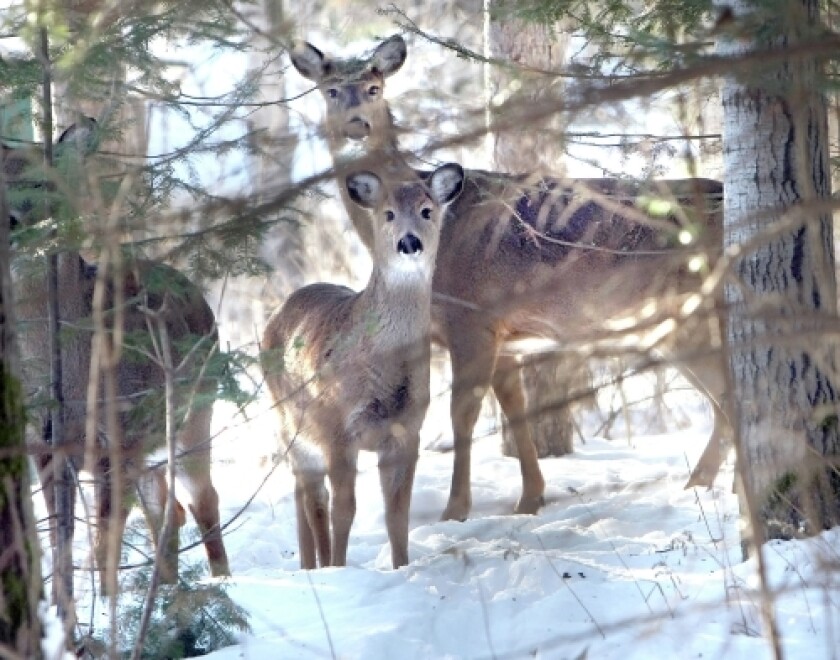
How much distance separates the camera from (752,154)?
675 cm

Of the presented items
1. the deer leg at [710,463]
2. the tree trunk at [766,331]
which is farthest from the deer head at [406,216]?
the deer leg at [710,463]

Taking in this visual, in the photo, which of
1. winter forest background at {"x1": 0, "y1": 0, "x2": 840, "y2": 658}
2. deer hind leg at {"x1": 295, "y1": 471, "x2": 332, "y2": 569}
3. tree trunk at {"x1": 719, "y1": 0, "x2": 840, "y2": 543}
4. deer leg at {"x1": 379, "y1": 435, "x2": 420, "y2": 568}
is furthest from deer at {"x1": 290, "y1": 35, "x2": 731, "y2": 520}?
tree trunk at {"x1": 719, "y1": 0, "x2": 840, "y2": 543}

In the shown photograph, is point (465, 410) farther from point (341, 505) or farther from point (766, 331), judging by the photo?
point (766, 331)

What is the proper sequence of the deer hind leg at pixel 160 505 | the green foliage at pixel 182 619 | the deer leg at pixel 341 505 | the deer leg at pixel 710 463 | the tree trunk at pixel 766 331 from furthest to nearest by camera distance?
the deer leg at pixel 710 463 → the deer leg at pixel 341 505 → the deer hind leg at pixel 160 505 → the tree trunk at pixel 766 331 → the green foliage at pixel 182 619

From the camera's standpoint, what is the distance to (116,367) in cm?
842

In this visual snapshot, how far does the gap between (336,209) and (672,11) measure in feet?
51.2

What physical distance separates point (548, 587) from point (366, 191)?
3.22 metres

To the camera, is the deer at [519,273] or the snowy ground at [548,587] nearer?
the snowy ground at [548,587]

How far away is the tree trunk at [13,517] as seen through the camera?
416 centimetres

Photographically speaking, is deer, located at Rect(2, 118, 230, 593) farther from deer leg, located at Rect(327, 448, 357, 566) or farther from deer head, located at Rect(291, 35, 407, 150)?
deer head, located at Rect(291, 35, 407, 150)

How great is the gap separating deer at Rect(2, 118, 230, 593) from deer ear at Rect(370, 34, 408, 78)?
2954 mm

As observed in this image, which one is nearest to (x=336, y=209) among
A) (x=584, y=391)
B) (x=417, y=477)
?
(x=417, y=477)

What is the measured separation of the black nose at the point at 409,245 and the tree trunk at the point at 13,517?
4303 millimetres

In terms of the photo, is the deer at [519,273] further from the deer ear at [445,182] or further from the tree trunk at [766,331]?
the tree trunk at [766,331]
